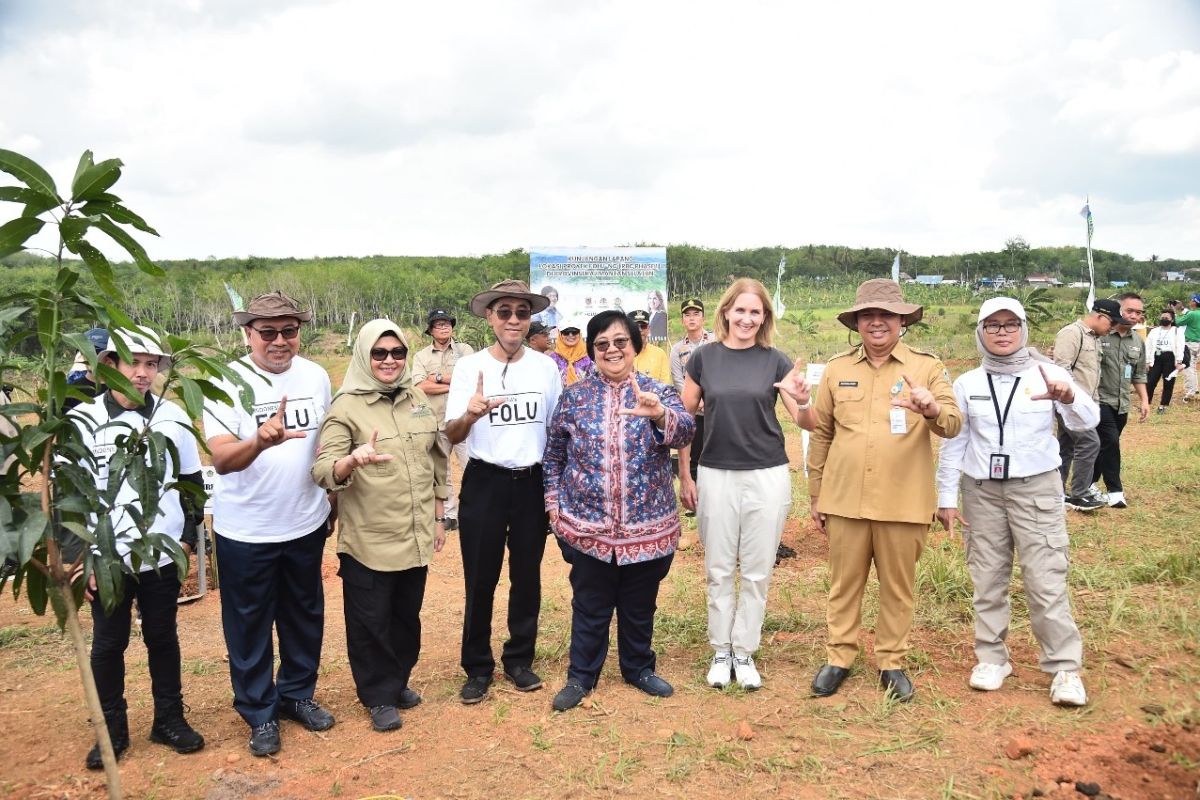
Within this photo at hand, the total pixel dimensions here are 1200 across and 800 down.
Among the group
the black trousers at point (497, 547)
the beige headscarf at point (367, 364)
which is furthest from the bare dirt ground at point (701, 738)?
the beige headscarf at point (367, 364)

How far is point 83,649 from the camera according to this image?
8.18 ft

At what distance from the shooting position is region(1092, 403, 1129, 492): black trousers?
6887 mm

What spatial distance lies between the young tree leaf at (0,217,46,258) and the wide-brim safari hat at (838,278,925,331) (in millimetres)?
2884

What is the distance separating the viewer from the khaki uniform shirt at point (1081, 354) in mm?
6484

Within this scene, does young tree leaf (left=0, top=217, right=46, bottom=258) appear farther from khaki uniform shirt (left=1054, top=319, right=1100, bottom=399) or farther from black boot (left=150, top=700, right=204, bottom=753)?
khaki uniform shirt (left=1054, top=319, right=1100, bottom=399)

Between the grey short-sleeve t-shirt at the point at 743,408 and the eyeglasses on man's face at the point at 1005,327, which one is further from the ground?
the eyeglasses on man's face at the point at 1005,327

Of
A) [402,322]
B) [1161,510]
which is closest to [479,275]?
[402,322]

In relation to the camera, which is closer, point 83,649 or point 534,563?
point 83,649

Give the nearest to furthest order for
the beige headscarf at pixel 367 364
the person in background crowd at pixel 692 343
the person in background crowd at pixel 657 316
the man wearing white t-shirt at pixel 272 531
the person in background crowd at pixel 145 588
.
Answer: the person in background crowd at pixel 145 588
the man wearing white t-shirt at pixel 272 531
the beige headscarf at pixel 367 364
the person in background crowd at pixel 692 343
the person in background crowd at pixel 657 316

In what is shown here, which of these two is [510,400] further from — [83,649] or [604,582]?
[83,649]

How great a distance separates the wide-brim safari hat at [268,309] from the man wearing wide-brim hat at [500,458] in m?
0.74

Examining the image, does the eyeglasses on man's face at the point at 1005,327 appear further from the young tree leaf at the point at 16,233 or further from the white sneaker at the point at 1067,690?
the young tree leaf at the point at 16,233

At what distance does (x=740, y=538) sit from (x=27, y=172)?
2923mm

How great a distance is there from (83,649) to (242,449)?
2.85 ft
